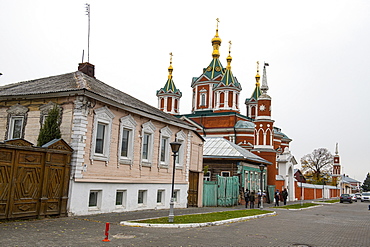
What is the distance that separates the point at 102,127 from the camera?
57.1 feet

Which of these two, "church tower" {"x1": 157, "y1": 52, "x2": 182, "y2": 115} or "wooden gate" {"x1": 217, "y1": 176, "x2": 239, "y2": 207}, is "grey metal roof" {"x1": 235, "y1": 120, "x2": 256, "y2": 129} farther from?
"wooden gate" {"x1": 217, "y1": 176, "x2": 239, "y2": 207}

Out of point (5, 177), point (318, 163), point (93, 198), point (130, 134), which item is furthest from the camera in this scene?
point (318, 163)

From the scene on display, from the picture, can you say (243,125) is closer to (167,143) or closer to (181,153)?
(181,153)

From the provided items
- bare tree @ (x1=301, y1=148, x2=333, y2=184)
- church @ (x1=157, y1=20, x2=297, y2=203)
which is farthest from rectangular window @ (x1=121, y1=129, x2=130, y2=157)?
bare tree @ (x1=301, y1=148, x2=333, y2=184)

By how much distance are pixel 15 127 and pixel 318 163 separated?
279 feet

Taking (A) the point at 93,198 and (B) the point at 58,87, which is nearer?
(B) the point at 58,87

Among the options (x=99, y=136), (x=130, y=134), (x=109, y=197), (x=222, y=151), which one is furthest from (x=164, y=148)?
(x=222, y=151)

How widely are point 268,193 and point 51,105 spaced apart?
87.0 ft

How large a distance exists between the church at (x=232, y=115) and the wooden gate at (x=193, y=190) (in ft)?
46.2

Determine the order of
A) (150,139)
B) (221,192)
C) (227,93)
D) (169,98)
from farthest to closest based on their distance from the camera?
(169,98), (227,93), (221,192), (150,139)

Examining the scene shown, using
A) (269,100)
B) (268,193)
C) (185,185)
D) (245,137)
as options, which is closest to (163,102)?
(245,137)

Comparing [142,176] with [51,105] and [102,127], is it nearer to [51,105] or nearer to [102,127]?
[102,127]

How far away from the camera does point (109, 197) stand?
1747cm

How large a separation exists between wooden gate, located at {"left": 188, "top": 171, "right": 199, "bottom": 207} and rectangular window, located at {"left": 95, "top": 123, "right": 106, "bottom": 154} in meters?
8.86
